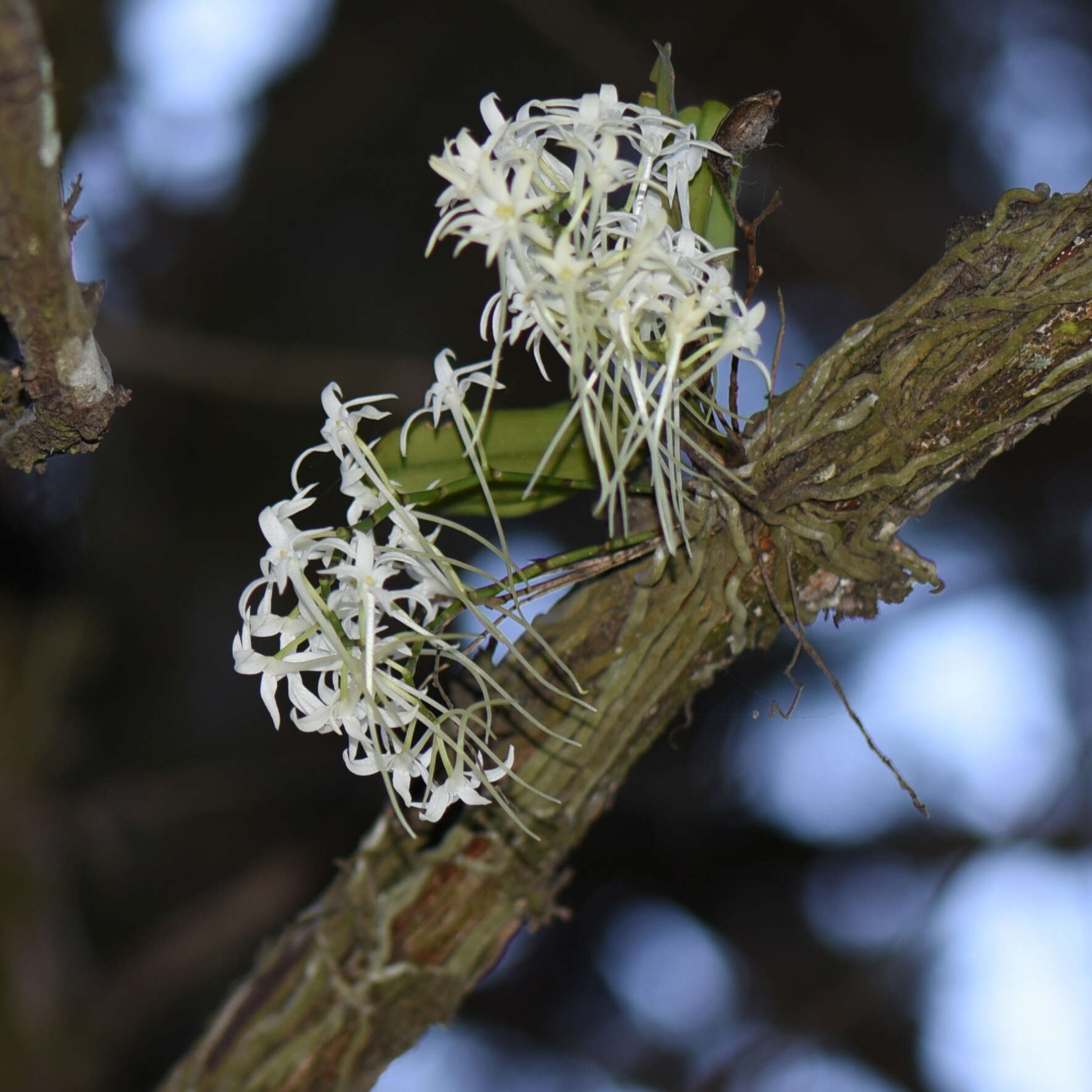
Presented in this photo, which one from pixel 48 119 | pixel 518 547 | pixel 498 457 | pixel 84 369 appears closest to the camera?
pixel 48 119

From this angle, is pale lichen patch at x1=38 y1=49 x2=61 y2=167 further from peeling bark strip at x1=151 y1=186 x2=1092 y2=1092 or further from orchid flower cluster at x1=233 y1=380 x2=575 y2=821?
peeling bark strip at x1=151 y1=186 x2=1092 y2=1092

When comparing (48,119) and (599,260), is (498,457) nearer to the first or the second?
(599,260)

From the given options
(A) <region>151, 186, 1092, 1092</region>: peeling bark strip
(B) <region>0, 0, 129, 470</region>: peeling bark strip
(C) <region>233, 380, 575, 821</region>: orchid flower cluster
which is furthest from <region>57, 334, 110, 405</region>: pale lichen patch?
(A) <region>151, 186, 1092, 1092</region>: peeling bark strip

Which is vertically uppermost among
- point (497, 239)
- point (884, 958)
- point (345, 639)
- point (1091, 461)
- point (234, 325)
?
point (1091, 461)

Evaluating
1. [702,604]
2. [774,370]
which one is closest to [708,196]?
[774,370]

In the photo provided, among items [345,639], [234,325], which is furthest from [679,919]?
[345,639]

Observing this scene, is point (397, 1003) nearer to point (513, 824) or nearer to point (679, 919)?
point (513, 824)

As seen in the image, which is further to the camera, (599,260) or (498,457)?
(498,457)
